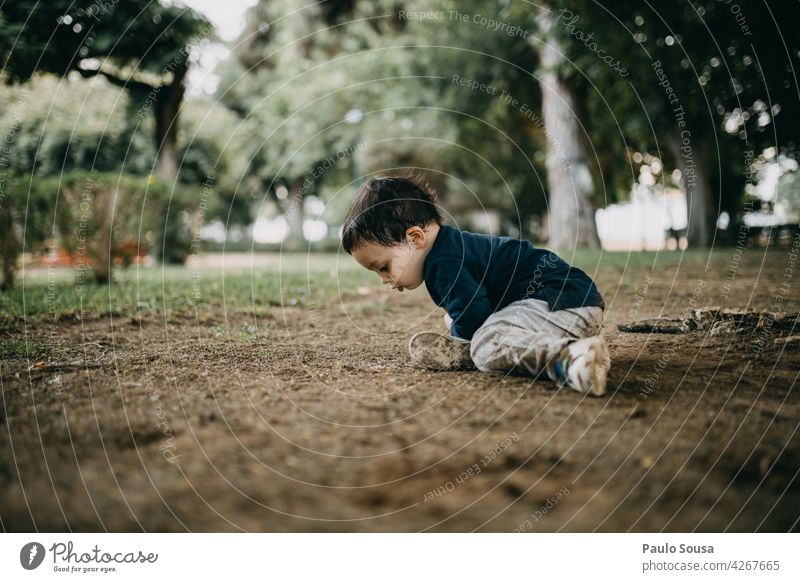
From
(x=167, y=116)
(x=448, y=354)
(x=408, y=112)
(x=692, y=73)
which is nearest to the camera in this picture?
(x=448, y=354)

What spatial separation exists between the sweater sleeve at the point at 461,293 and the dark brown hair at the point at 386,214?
30cm

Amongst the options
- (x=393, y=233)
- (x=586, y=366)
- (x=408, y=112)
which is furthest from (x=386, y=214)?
(x=408, y=112)

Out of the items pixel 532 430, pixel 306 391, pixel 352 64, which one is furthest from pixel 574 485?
pixel 352 64

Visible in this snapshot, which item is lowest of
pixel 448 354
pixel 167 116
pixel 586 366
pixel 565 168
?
pixel 448 354

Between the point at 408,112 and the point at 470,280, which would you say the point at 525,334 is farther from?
the point at 408,112

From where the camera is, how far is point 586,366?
1953 mm

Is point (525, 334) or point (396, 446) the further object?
point (525, 334)

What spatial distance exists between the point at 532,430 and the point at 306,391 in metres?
1.02

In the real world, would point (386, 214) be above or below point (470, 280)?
above

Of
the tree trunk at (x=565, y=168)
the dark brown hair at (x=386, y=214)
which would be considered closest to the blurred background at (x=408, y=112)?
the tree trunk at (x=565, y=168)
